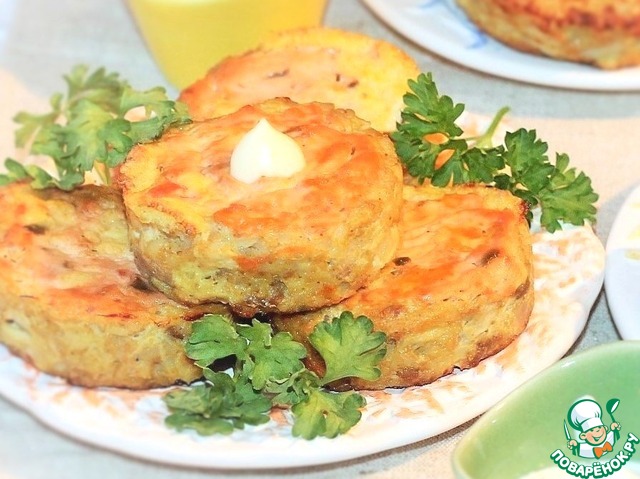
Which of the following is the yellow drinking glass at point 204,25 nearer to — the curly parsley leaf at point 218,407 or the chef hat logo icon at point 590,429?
the curly parsley leaf at point 218,407

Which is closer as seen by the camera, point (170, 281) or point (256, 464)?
point (256, 464)

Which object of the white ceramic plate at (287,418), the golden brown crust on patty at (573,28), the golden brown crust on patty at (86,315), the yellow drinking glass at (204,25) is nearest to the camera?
the white ceramic plate at (287,418)

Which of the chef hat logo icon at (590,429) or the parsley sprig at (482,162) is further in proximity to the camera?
the parsley sprig at (482,162)

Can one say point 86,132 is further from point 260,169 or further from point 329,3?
point 329,3

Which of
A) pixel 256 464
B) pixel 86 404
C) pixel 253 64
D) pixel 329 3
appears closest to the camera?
pixel 256 464

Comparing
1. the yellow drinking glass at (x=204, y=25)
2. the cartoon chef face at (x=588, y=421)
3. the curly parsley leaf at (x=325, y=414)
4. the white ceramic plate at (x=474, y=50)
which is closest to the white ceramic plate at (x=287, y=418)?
the curly parsley leaf at (x=325, y=414)

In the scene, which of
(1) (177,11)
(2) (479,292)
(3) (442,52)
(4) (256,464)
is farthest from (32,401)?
(3) (442,52)

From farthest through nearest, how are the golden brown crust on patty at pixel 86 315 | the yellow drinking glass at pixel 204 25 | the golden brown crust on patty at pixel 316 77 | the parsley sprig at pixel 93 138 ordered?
the yellow drinking glass at pixel 204 25 → the golden brown crust on patty at pixel 316 77 → the parsley sprig at pixel 93 138 → the golden brown crust on patty at pixel 86 315
